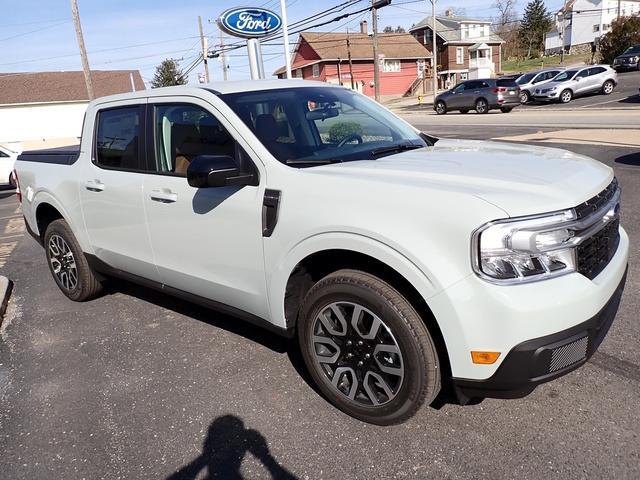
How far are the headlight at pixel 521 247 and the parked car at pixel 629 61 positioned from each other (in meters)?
45.4

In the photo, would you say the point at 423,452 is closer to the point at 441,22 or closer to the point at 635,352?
the point at 635,352

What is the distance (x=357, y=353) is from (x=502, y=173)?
46.2 inches

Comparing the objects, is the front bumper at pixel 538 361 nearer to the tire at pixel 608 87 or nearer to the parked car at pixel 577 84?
the parked car at pixel 577 84

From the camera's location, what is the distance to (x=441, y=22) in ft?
223

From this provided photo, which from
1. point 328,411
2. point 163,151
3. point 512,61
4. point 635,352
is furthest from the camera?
point 512,61

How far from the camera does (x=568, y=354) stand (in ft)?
7.64

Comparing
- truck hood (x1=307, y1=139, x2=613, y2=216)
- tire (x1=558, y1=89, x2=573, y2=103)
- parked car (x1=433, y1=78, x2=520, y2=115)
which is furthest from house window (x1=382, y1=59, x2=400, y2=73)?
truck hood (x1=307, y1=139, x2=613, y2=216)

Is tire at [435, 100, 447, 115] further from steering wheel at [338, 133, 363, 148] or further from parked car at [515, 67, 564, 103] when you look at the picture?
steering wheel at [338, 133, 363, 148]

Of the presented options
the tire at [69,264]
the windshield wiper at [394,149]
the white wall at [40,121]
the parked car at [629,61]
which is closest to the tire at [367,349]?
the windshield wiper at [394,149]

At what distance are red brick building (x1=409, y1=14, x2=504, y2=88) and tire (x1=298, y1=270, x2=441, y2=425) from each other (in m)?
60.1

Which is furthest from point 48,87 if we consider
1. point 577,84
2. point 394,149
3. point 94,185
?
point 394,149

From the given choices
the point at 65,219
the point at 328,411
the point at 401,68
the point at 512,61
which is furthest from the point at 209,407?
the point at 512,61

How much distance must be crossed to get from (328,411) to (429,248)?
123 cm

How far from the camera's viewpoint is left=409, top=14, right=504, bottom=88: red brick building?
204 ft
